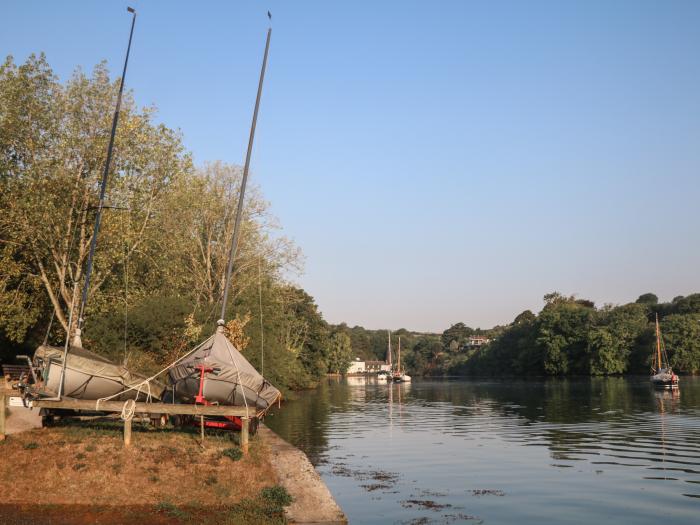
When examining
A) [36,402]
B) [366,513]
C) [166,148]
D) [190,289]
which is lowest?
[366,513]

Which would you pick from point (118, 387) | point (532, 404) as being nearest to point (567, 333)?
point (532, 404)

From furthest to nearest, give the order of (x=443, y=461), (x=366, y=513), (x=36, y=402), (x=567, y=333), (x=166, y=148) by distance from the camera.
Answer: (x=567, y=333) → (x=166, y=148) → (x=443, y=461) → (x=36, y=402) → (x=366, y=513)

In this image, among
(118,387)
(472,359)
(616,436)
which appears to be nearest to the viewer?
(118,387)

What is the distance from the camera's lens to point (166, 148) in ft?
133

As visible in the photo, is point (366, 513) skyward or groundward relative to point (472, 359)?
groundward

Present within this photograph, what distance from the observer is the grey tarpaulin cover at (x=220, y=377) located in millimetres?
21438

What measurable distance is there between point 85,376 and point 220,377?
4.10 meters

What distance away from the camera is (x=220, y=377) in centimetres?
2144

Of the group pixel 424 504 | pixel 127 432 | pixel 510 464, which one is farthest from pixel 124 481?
pixel 510 464

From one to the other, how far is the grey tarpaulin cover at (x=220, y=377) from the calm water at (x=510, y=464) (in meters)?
4.03

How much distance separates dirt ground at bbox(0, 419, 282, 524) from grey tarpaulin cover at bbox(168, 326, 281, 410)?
222 centimetres

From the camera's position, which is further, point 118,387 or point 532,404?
point 532,404

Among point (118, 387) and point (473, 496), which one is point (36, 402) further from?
point (473, 496)

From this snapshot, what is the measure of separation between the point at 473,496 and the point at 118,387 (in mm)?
11389
